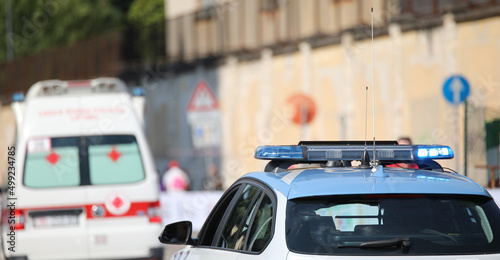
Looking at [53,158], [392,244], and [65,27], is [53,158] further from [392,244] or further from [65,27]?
[65,27]

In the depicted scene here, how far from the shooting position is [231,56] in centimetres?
3186

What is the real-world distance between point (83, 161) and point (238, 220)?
24.1 ft

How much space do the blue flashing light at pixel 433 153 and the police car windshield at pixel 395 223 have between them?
75cm

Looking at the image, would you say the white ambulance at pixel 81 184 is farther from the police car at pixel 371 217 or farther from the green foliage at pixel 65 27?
the green foliage at pixel 65 27

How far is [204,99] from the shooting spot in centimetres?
→ 2142

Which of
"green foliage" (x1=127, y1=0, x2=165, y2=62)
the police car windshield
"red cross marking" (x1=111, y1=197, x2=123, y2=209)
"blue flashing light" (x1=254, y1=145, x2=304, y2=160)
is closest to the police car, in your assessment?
the police car windshield

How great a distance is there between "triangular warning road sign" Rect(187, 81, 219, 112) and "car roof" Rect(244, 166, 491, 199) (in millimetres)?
15556

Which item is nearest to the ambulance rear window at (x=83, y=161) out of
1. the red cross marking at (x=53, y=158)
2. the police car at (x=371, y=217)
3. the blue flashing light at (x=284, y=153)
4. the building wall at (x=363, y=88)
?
the red cross marking at (x=53, y=158)

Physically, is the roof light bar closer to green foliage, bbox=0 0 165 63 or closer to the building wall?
the building wall

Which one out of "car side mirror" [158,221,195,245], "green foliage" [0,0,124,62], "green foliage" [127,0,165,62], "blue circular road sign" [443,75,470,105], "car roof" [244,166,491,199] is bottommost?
"car side mirror" [158,221,195,245]

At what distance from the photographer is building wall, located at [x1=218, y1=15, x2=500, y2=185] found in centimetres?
1970

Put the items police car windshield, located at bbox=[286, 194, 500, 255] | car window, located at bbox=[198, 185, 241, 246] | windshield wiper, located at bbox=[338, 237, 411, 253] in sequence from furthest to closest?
car window, located at bbox=[198, 185, 241, 246] < police car windshield, located at bbox=[286, 194, 500, 255] < windshield wiper, located at bbox=[338, 237, 411, 253]

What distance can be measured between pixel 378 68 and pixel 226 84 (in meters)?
9.56

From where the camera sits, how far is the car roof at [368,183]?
518 centimetres
